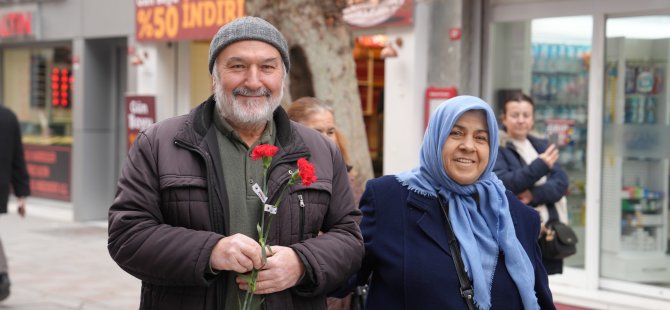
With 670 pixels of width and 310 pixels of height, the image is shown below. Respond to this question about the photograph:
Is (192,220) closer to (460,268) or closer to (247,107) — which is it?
(247,107)

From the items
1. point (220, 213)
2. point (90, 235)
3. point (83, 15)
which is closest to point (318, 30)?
point (220, 213)

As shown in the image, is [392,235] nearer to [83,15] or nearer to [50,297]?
[50,297]

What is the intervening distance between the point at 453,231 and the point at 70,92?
1360 centimetres

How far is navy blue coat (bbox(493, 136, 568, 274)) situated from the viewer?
609 centimetres

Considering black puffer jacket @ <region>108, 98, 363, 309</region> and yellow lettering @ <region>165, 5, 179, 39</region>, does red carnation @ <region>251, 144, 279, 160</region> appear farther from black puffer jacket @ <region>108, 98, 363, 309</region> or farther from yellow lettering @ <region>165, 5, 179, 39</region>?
yellow lettering @ <region>165, 5, 179, 39</region>

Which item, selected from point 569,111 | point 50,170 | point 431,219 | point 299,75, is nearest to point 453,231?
point 431,219

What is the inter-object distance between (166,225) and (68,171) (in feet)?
43.2

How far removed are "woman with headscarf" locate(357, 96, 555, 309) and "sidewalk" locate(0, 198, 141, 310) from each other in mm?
5651

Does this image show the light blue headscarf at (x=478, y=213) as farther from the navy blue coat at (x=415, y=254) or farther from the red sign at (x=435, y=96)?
the red sign at (x=435, y=96)

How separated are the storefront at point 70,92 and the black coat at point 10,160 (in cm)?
511

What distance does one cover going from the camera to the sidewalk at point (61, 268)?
8938mm

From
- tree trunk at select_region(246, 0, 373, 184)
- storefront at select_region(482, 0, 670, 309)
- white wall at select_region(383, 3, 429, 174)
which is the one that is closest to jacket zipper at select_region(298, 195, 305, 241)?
tree trunk at select_region(246, 0, 373, 184)

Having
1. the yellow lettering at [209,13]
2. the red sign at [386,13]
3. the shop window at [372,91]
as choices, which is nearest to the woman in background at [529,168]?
the red sign at [386,13]

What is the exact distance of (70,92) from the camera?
52.7 feet
